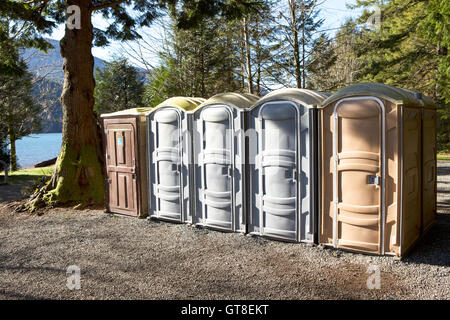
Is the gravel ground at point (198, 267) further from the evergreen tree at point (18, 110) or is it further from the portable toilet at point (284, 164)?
the evergreen tree at point (18, 110)

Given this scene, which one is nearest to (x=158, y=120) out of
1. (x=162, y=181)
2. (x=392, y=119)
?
(x=162, y=181)

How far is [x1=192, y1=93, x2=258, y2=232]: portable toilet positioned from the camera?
5945mm

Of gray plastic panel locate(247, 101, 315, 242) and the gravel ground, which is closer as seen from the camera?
the gravel ground

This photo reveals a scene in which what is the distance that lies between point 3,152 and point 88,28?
32.0ft

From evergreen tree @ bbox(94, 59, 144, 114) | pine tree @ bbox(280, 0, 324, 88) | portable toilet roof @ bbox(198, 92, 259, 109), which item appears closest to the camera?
portable toilet roof @ bbox(198, 92, 259, 109)

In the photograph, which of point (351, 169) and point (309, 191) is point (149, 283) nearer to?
→ point (309, 191)

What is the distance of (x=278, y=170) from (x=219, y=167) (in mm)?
1123

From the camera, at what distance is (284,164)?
5.46m

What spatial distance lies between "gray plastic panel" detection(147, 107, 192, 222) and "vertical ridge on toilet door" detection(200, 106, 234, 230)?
40cm

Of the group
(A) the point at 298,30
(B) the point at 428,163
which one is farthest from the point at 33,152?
(B) the point at 428,163

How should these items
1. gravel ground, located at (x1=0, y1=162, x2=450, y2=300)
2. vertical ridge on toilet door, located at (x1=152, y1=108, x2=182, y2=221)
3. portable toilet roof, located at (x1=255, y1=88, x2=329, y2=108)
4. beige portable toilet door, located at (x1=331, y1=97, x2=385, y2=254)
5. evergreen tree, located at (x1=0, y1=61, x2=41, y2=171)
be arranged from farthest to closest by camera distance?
evergreen tree, located at (x1=0, y1=61, x2=41, y2=171) < vertical ridge on toilet door, located at (x1=152, y1=108, x2=182, y2=221) < portable toilet roof, located at (x1=255, y1=88, x2=329, y2=108) < beige portable toilet door, located at (x1=331, y1=97, x2=385, y2=254) < gravel ground, located at (x1=0, y1=162, x2=450, y2=300)

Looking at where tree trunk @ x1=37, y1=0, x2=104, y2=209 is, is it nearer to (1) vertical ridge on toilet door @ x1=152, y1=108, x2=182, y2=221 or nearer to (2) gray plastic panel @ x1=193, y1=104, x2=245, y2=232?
(1) vertical ridge on toilet door @ x1=152, y1=108, x2=182, y2=221

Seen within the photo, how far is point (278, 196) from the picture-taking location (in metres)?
5.57

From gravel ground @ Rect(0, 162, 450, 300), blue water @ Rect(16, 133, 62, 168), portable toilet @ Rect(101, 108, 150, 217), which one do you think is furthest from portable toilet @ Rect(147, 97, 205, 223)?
blue water @ Rect(16, 133, 62, 168)
